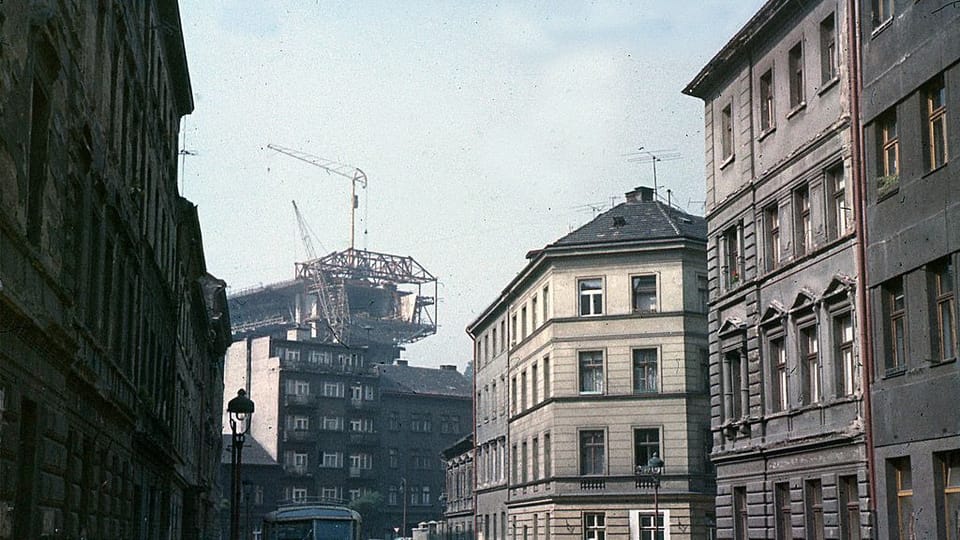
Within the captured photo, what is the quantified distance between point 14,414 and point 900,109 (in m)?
17.3

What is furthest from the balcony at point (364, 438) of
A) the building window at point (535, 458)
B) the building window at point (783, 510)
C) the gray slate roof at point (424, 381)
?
the building window at point (783, 510)

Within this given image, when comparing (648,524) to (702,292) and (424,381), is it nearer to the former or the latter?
(702,292)

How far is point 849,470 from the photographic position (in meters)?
26.1

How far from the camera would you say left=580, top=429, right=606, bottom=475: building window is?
53.5m

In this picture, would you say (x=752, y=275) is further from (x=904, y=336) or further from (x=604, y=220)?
(x=604, y=220)

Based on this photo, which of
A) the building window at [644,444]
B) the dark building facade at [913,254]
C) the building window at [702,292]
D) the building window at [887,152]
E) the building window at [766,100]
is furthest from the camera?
the building window at [702,292]

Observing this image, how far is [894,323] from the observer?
80.0 ft

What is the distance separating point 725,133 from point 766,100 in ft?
9.37

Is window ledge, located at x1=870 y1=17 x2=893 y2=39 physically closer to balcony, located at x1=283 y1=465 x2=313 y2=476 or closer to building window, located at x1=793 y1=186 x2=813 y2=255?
building window, located at x1=793 y1=186 x2=813 y2=255

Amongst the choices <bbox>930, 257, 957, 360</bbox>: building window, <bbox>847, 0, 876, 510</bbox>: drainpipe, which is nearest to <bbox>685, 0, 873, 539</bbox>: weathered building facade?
<bbox>847, 0, 876, 510</bbox>: drainpipe

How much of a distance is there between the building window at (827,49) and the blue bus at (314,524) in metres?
22.1

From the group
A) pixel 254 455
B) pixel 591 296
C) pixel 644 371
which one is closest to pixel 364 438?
pixel 254 455

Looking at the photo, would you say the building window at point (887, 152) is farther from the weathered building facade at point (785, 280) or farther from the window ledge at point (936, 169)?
the window ledge at point (936, 169)

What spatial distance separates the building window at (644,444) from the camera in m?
52.4
